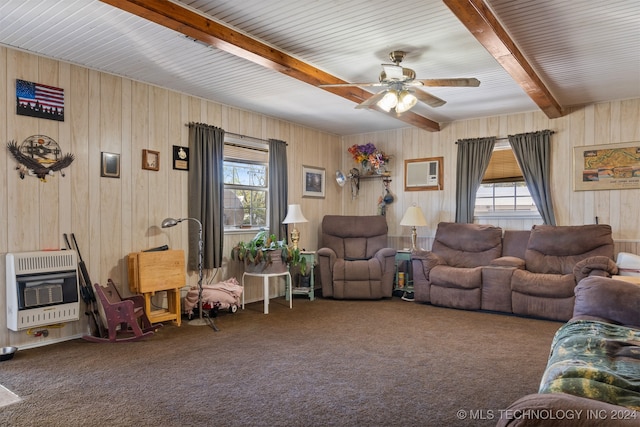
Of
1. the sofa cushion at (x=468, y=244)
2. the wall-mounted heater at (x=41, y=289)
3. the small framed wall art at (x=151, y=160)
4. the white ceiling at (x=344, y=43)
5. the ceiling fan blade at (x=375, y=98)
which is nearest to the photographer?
the white ceiling at (x=344, y=43)

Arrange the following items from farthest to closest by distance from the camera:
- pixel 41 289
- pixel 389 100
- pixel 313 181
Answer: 1. pixel 313 181
2. pixel 389 100
3. pixel 41 289

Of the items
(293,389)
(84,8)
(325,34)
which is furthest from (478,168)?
(84,8)

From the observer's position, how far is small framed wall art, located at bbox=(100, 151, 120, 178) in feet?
13.0

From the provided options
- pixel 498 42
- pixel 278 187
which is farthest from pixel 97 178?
pixel 498 42

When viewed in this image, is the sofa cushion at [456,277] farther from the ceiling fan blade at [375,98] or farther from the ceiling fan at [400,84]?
the ceiling fan blade at [375,98]

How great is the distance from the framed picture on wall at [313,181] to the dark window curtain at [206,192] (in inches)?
62.8

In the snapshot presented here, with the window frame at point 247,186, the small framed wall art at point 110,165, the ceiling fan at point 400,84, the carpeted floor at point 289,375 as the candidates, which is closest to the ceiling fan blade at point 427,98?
the ceiling fan at point 400,84

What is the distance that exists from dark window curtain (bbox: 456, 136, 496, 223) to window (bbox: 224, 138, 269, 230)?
2.57 metres

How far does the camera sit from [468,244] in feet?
17.6

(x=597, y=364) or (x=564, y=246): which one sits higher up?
(x=564, y=246)

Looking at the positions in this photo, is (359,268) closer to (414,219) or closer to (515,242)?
(414,219)

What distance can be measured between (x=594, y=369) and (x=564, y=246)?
3.56m

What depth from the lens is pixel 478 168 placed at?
5680mm

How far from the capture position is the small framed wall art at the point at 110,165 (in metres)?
3.96
